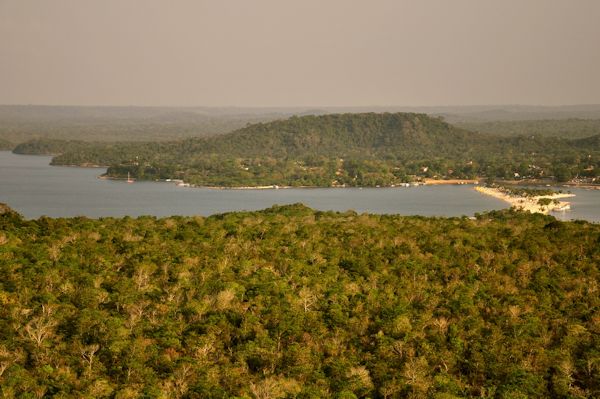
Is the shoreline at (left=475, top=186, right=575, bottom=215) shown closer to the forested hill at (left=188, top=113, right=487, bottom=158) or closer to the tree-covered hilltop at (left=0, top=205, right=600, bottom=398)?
the tree-covered hilltop at (left=0, top=205, right=600, bottom=398)

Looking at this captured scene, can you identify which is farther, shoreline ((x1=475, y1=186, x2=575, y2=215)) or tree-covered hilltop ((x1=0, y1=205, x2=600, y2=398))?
shoreline ((x1=475, y1=186, x2=575, y2=215))

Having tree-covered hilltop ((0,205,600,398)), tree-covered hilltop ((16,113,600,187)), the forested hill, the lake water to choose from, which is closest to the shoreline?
the lake water

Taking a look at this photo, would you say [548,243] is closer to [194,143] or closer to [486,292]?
[486,292]

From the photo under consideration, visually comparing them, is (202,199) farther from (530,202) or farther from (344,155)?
(344,155)

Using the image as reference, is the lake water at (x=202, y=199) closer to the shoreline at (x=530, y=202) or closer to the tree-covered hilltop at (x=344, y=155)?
the shoreline at (x=530, y=202)

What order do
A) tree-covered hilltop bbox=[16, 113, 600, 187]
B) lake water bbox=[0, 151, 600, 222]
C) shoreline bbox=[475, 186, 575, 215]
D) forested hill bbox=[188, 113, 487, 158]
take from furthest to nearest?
forested hill bbox=[188, 113, 487, 158]
tree-covered hilltop bbox=[16, 113, 600, 187]
lake water bbox=[0, 151, 600, 222]
shoreline bbox=[475, 186, 575, 215]

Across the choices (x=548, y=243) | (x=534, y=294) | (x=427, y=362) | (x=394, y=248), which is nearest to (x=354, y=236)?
(x=394, y=248)

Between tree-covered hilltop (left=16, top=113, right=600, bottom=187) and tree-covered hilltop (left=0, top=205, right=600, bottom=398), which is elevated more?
tree-covered hilltop (left=0, top=205, right=600, bottom=398)
